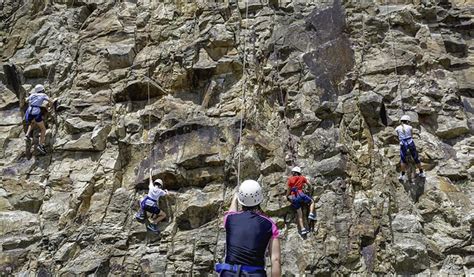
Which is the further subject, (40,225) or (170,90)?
(170,90)

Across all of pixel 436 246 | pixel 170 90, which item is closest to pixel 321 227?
pixel 436 246

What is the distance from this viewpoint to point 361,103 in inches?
522

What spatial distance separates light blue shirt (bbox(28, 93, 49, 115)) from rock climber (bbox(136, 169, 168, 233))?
3.83 m

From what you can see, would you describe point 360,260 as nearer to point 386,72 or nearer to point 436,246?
point 436,246

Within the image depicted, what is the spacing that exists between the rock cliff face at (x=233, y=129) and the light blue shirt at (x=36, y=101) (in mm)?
545

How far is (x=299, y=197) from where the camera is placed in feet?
37.8

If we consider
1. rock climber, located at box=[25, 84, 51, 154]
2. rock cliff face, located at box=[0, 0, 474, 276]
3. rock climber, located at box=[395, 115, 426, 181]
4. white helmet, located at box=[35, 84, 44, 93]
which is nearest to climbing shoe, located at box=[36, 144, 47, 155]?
rock climber, located at box=[25, 84, 51, 154]

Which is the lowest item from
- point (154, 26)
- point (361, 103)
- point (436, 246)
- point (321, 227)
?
point (436, 246)

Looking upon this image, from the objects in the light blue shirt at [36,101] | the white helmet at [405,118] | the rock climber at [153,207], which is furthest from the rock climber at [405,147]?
the light blue shirt at [36,101]

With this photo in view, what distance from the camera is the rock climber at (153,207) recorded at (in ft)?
38.9

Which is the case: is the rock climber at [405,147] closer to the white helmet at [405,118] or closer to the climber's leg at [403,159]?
the climber's leg at [403,159]

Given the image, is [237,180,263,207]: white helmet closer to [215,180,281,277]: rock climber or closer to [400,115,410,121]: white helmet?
[215,180,281,277]: rock climber

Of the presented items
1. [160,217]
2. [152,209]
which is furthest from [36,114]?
[160,217]

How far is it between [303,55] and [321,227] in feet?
15.7
